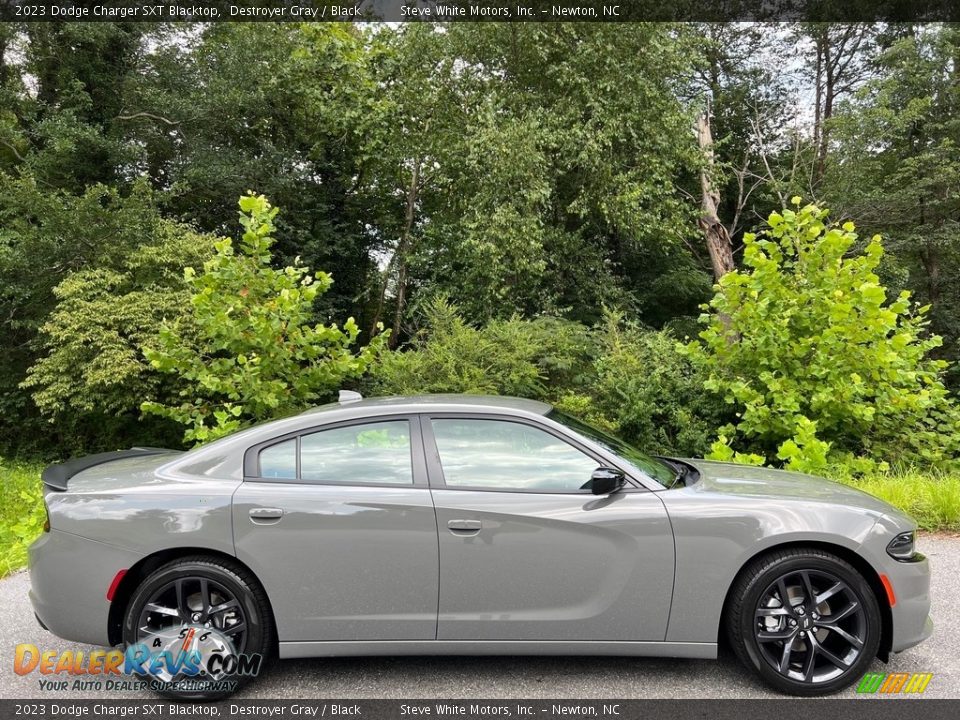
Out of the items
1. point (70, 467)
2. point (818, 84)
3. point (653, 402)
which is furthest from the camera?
point (818, 84)

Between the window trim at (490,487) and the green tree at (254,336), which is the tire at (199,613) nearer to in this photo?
the window trim at (490,487)

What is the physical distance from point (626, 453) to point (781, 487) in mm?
801

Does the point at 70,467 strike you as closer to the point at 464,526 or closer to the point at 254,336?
the point at 464,526

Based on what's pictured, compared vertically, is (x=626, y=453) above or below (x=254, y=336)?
below

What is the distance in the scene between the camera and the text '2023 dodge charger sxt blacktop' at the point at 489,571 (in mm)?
3221

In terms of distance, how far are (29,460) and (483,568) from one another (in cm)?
1489

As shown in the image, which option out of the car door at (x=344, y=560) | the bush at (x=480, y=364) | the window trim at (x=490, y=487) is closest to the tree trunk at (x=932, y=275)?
the bush at (x=480, y=364)

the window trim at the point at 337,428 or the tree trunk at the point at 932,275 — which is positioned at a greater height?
the tree trunk at the point at 932,275

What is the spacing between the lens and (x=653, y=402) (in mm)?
9188

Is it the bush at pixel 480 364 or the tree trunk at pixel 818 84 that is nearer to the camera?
the bush at pixel 480 364

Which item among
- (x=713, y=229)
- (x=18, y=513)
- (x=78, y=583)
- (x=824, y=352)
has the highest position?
(x=713, y=229)

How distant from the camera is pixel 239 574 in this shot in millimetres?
3293

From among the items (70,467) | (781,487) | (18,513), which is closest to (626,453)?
(781,487)

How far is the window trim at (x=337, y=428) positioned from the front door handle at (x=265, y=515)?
0.16 metres
